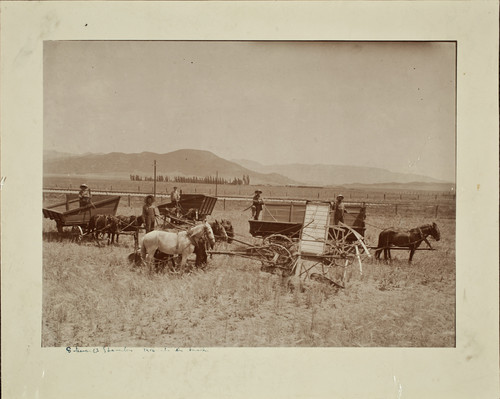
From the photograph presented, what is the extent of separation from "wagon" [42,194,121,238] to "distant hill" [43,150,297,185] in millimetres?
288

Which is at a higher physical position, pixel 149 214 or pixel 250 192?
pixel 250 192

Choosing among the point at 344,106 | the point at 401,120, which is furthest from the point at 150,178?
the point at 401,120

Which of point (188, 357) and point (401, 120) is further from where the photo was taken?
point (401, 120)

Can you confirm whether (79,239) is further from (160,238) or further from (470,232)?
(470,232)

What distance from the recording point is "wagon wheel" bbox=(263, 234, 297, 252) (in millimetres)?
4422

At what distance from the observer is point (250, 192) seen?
4.43m

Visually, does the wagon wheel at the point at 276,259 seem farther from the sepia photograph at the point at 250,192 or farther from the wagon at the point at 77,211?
the wagon at the point at 77,211

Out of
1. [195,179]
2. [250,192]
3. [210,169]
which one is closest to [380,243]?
[250,192]

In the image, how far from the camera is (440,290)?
436 centimetres

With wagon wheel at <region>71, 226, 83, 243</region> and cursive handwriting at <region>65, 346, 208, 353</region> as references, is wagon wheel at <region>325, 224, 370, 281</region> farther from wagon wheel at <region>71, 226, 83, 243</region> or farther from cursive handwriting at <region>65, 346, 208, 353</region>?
wagon wheel at <region>71, 226, 83, 243</region>

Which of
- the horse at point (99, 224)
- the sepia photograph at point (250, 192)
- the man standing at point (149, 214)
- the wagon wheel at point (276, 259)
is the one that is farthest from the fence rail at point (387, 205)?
the wagon wheel at point (276, 259)

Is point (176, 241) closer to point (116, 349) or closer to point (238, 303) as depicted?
point (238, 303)

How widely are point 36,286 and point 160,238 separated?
1.33 meters

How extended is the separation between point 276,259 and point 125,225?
1658mm
